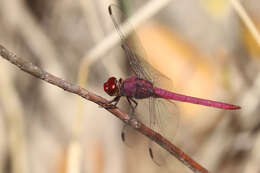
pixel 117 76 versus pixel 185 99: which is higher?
pixel 117 76

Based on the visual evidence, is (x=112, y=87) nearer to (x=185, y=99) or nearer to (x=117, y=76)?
(x=185, y=99)

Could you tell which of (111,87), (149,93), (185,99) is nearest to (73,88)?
(111,87)

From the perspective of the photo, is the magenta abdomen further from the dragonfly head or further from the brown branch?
the brown branch

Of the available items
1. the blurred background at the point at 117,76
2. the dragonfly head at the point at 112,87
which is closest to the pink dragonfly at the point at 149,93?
the dragonfly head at the point at 112,87

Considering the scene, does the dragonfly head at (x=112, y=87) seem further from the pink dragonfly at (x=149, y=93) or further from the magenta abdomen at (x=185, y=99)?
the magenta abdomen at (x=185, y=99)

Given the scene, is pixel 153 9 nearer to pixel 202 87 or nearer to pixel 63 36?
pixel 202 87

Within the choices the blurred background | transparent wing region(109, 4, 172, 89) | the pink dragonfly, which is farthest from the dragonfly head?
the blurred background
